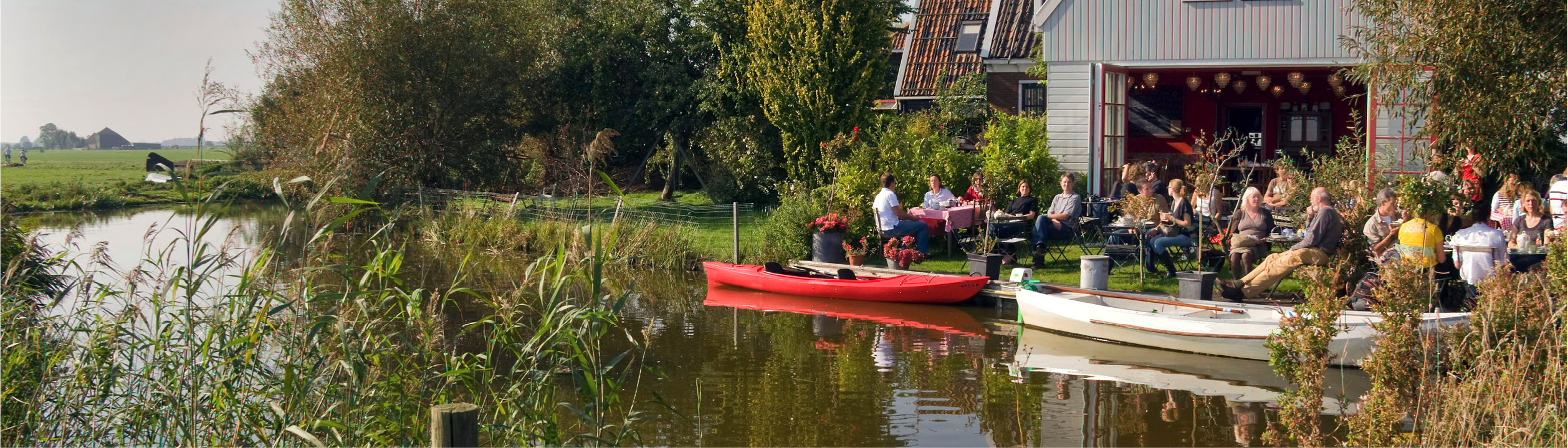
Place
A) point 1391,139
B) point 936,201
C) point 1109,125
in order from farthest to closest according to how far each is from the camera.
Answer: point 1109,125 → point 1391,139 → point 936,201

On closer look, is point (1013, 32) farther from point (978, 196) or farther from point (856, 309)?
point (856, 309)

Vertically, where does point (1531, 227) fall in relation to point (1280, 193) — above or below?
below

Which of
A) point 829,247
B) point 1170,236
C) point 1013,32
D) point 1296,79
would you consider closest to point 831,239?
point 829,247

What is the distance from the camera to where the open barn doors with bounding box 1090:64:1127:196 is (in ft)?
57.2

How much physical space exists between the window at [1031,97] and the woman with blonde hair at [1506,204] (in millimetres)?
12413

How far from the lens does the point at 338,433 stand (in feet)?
17.9

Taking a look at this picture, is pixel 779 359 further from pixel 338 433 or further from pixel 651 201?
pixel 651 201

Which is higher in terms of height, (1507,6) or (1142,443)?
(1507,6)

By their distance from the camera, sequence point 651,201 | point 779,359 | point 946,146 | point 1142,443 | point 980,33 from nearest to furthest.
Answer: point 1142,443 < point 779,359 < point 946,146 < point 651,201 < point 980,33

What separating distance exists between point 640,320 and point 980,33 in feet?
57.4

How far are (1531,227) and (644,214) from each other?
11.9 m

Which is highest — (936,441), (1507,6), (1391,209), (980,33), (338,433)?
(980,33)

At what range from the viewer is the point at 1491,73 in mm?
10953

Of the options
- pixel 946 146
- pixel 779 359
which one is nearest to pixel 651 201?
pixel 946 146
